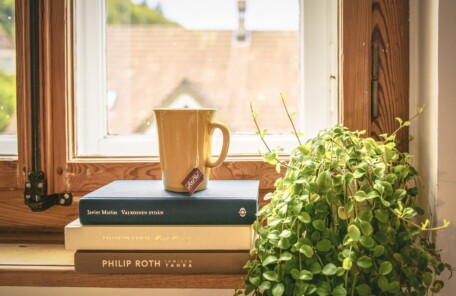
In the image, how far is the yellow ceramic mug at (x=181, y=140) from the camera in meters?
1.07

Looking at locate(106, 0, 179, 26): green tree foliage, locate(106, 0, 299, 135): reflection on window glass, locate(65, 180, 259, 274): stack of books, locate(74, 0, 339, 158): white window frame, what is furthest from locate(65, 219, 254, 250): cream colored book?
locate(106, 0, 179, 26): green tree foliage

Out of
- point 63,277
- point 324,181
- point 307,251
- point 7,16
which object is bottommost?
point 63,277

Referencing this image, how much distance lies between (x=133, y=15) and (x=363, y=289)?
1058mm

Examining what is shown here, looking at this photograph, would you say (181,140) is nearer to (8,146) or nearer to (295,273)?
(295,273)

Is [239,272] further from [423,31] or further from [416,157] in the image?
[423,31]

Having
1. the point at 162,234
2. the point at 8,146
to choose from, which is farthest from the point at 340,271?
the point at 8,146

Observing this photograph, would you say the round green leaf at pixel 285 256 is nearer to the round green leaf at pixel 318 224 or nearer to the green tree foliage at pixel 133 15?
the round green leaf at pixel 318 224

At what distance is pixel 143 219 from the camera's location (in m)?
1.03

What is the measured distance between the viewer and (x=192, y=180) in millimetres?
1078

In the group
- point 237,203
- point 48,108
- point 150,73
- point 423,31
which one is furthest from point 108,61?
point 423,31

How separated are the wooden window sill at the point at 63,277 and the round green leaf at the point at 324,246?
191 millimetres

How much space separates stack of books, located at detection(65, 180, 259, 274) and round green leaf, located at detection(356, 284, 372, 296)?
239 mm

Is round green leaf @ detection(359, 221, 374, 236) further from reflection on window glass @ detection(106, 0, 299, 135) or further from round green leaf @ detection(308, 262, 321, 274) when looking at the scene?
reflection on window glass @ detection(106, 0, 299, 135)

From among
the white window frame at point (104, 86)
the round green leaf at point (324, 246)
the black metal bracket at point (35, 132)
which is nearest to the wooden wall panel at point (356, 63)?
the white window frame at point (104, 86)
